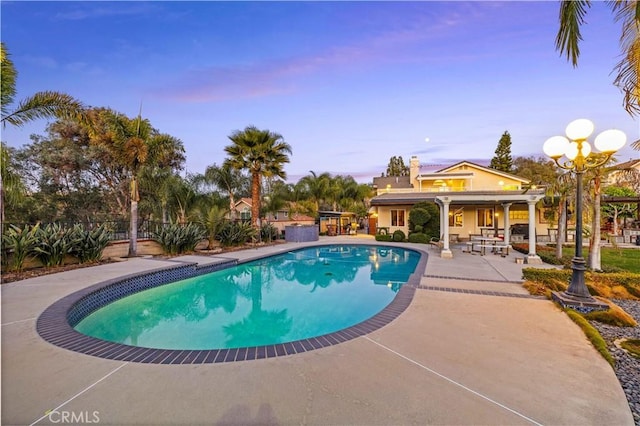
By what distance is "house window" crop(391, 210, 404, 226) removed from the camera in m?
21.5

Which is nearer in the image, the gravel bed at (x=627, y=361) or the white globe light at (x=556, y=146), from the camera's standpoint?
the gravel bed at (x=627, y=361)

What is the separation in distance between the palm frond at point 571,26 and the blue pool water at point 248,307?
6.11m

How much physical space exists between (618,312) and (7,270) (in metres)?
14.8

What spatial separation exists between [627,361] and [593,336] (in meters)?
0.46

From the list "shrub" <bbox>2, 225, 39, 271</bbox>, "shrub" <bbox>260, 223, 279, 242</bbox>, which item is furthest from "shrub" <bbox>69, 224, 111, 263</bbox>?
"shrub" <bbox>260, 223, 279, 242</bbox>

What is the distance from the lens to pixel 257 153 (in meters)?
16.7

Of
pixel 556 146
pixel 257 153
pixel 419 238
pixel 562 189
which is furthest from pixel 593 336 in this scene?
pixel 257 153

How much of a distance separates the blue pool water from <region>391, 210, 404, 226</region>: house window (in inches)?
390

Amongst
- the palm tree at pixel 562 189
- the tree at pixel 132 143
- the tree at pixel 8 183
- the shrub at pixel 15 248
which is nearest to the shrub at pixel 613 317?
the palm tree at pixel 562 189

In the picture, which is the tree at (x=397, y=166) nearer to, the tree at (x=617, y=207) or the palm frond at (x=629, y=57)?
the tree at (x=617, y=207)

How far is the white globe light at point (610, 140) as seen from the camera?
200 inches

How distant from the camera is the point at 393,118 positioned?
65.0 ft

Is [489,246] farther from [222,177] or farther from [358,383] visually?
[222,177]

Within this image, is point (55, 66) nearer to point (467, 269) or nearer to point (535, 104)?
point (467, 269)
